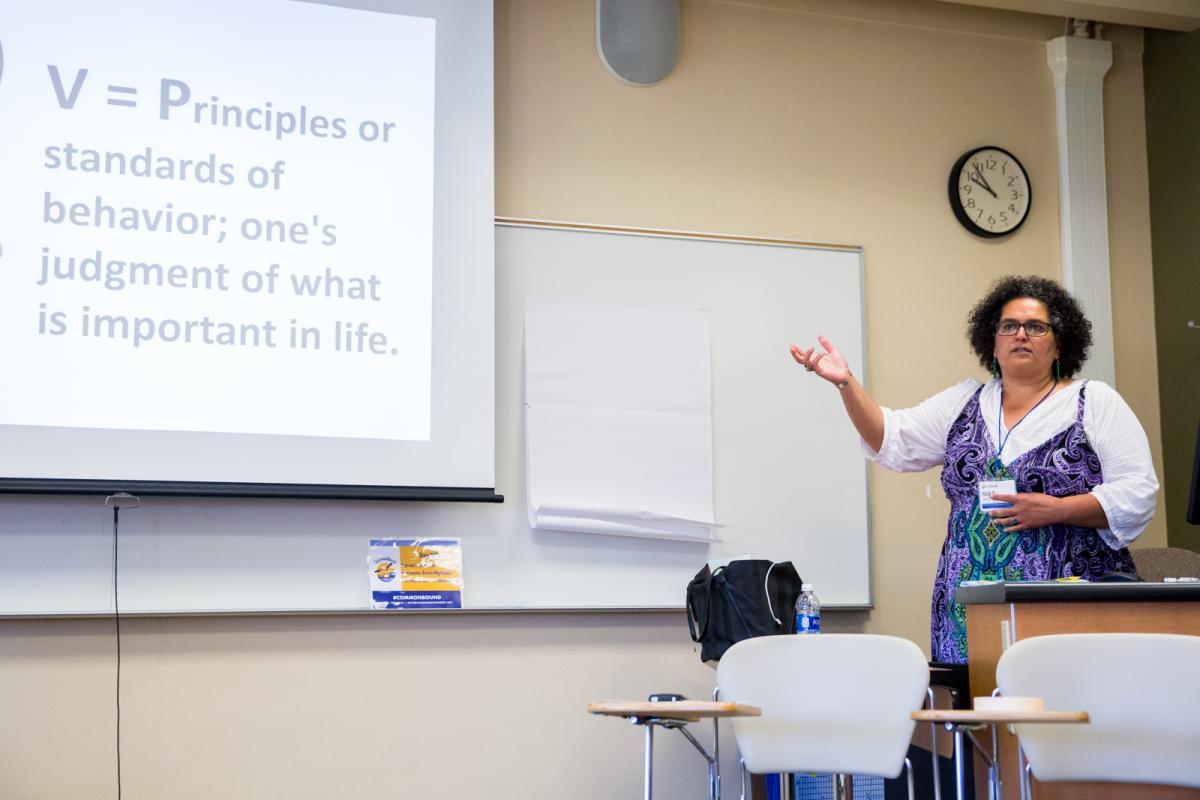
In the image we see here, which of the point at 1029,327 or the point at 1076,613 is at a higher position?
the point at 1029,327

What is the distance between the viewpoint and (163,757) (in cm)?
360

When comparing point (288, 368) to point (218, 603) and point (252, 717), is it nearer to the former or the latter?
point (218, 603)

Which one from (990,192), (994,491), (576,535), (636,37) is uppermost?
(636,37)

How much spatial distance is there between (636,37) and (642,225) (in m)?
0.64

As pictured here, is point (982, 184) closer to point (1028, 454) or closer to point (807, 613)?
point (1028, 454)

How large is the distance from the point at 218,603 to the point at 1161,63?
12.9ft

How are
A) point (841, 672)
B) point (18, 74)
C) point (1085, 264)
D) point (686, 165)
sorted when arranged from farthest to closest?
1. point (1085, 264)
2. point (686, 165)
3. point (18, 74)
4. point (841, 672)

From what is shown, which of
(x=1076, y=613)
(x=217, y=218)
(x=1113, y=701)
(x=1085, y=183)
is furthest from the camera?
(x=1085, y=183)

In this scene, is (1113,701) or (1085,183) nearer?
(1113,701)

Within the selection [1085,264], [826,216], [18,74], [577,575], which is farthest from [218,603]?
[1085,264]

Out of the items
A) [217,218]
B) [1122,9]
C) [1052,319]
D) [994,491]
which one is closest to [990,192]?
[1122,9]

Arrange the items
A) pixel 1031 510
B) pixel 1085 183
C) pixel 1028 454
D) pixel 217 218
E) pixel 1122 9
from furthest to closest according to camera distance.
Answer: pixel 1085 183, pixel 1122 9, pixel 217 218, pixel 1028 454, pixel 1031 510

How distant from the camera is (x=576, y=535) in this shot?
13.1 feet

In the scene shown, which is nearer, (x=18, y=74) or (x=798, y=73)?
(x=18, y=74)
